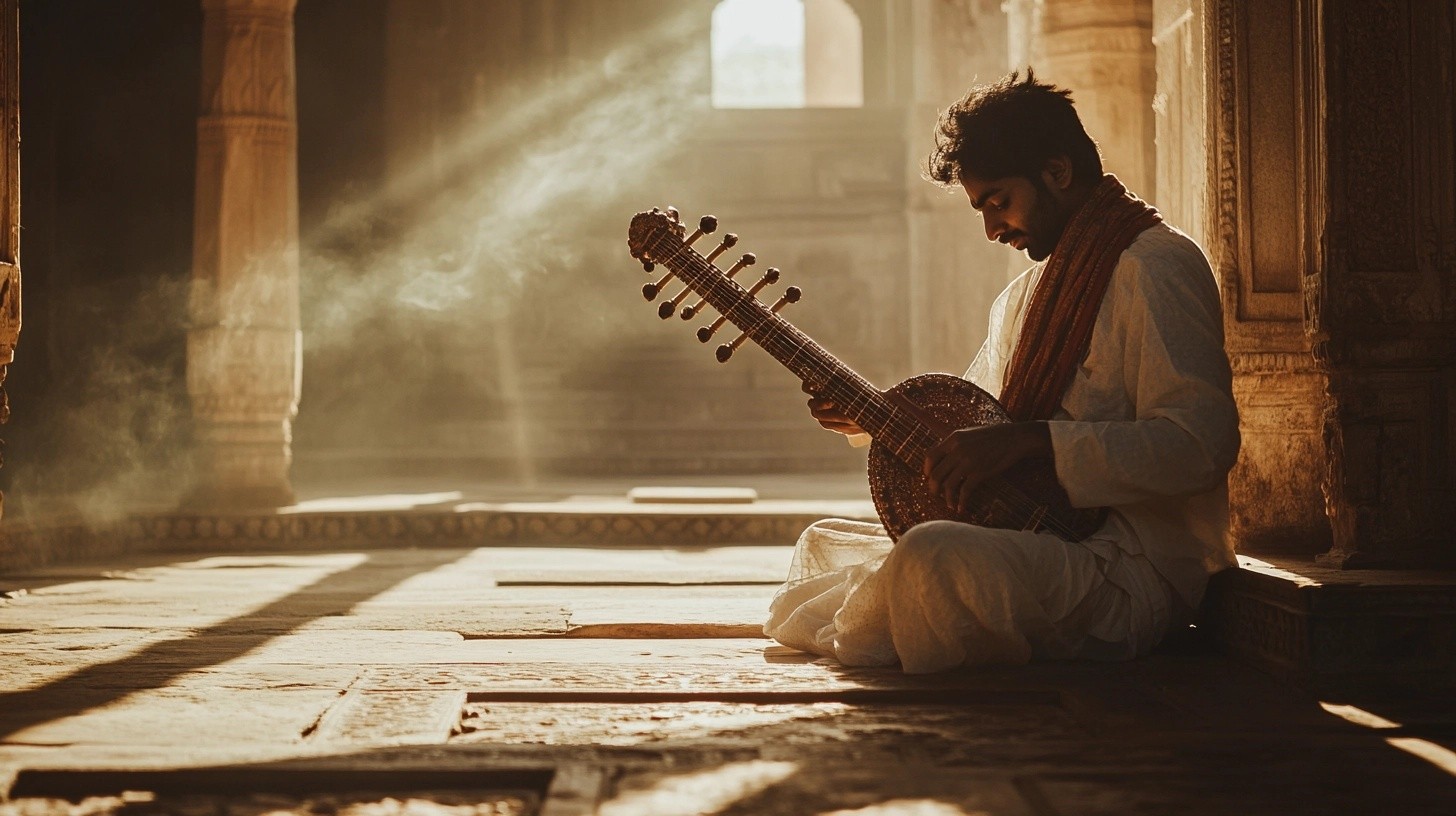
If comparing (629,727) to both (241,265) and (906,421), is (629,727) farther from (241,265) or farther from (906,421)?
(241,265)

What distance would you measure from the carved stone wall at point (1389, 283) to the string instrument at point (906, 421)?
0.62 metres

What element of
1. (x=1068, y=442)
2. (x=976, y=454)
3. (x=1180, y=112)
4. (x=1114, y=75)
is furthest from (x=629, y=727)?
(x=1114, y=75)

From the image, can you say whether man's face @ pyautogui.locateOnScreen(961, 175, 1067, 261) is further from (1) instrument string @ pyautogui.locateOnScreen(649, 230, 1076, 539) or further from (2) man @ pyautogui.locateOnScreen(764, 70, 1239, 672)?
(1) instrument string @ pyautogui.locateOnScreen(649, 230, 1076, 539)

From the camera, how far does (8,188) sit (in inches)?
151

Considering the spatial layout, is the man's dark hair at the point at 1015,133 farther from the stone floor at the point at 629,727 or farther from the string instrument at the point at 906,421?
the stone floor at the point at 629,727

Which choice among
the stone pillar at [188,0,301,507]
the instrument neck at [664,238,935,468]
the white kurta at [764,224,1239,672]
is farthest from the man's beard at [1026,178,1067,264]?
the stone pillar at [188,0,301,507]

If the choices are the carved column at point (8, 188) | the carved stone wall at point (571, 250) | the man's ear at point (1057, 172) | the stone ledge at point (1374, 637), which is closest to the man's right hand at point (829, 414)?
the man's ear at point (1057, 172)

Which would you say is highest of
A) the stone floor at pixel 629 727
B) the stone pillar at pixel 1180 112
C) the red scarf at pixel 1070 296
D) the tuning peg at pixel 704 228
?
the stone pillar at pixel 1180 112

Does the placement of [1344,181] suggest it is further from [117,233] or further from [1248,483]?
[117,233]

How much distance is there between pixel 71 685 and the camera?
314 cm

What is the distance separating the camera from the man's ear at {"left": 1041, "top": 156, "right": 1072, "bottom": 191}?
133 inches

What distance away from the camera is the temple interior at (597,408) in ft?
8.18

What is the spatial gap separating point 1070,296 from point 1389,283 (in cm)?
73

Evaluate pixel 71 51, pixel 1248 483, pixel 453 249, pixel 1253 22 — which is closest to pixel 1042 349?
pixel 1248 483
